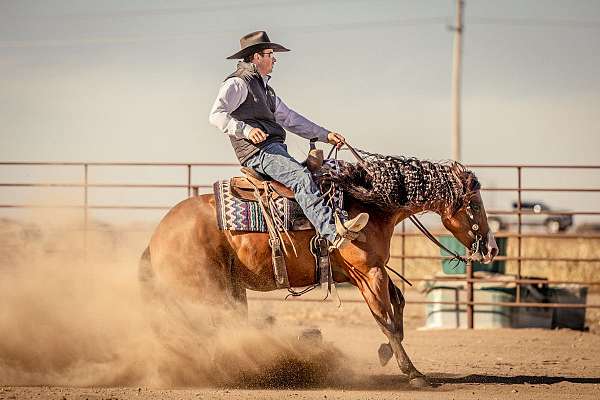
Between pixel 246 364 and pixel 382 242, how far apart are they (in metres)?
1.31

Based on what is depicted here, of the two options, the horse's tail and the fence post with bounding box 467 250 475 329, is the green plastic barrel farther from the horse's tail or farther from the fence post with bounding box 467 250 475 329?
the horse's tail

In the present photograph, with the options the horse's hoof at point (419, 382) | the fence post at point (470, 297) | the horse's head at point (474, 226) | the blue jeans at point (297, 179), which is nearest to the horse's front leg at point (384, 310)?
the horse's hoof at point (419, 382)

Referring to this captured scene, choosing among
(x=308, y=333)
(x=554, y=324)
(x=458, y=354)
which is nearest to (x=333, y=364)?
(x=308, y=333)

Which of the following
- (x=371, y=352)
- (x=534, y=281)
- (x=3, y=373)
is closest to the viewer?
(x=3, y=373)

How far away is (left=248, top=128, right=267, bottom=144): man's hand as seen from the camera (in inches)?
235

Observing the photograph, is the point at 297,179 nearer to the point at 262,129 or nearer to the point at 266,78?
the point at 262,129

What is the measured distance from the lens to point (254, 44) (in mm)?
6250

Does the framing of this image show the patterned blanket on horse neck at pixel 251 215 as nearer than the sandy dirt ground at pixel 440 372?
No

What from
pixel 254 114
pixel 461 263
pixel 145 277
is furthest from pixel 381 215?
pixel 461 263

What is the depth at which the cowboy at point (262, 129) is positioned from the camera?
5953 millimetres

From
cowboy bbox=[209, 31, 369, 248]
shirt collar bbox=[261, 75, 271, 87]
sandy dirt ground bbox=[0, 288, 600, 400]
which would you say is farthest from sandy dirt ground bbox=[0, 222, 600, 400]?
shirt collar bbox=[261, 75, 271, 87]

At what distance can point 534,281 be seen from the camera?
10211 millimetres

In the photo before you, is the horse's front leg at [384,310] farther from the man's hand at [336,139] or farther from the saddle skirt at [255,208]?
the man's hand at [336,139]

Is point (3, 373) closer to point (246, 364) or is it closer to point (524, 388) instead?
point (246, 364)
